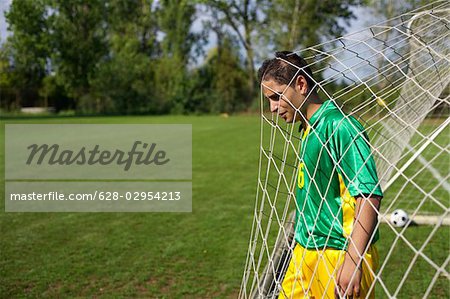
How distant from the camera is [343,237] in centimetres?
218

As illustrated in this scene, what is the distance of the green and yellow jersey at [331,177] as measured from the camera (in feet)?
6.45

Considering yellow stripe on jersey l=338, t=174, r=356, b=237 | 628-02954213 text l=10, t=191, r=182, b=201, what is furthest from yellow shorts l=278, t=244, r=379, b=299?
628-02954213 text l=10, t=191, r=182, b=201

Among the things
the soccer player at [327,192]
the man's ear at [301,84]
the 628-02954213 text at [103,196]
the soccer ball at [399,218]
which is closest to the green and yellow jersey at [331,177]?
the soccer player at [327,192]

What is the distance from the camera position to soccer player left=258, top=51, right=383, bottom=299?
6.41 feet

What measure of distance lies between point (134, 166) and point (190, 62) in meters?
38.1

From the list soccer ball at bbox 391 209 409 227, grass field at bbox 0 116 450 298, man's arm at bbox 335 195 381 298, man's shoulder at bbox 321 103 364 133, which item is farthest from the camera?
soccer ball at bbox 391 209 409 227

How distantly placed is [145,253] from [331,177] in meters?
3.33

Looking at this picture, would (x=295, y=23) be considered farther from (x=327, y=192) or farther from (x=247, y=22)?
(x=327, y=192)

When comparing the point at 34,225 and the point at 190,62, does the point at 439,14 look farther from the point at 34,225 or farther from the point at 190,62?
the point at 190,62

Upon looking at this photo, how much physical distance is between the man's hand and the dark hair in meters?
0.80

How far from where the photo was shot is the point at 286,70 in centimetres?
223

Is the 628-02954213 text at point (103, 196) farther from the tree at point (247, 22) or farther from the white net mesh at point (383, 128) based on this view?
the tree at point (247, 22)

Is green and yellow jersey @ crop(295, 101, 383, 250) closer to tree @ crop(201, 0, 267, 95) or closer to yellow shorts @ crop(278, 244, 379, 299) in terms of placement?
yellow shorts @ crop(278, 244, 379, 299)

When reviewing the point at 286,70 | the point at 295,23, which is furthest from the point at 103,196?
the point at 295,23
